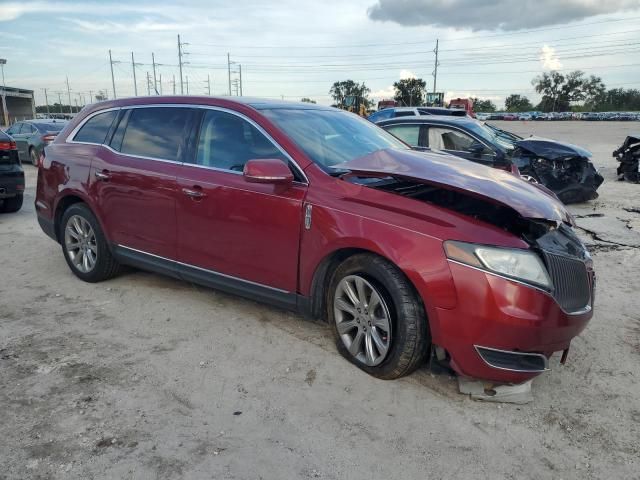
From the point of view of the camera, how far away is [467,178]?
3.14 m

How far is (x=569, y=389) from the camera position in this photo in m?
3.21

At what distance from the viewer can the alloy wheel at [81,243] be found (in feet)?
16.2

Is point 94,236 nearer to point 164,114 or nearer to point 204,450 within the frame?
point 164,114

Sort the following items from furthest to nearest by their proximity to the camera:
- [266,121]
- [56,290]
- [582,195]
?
[582,195] → [56,290] → [266,121]

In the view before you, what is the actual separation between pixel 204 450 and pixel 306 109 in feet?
8.96

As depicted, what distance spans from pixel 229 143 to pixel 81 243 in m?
2.13

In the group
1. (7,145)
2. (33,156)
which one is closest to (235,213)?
(7,145)

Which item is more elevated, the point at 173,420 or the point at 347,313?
the point at 347,313

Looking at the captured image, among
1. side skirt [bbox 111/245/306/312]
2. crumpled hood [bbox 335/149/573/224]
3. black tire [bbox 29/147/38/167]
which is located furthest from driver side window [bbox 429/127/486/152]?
black tire [bbox 29/147/38/167]

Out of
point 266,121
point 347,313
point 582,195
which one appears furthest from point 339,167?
point 582,195

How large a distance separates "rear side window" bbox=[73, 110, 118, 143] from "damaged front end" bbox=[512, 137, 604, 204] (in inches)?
279

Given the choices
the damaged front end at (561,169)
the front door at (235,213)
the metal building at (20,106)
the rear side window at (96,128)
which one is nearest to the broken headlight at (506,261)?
the front door at (235,213)

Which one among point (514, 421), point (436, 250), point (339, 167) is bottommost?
point (514, 421)

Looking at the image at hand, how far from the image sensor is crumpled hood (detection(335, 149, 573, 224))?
9.61ft
